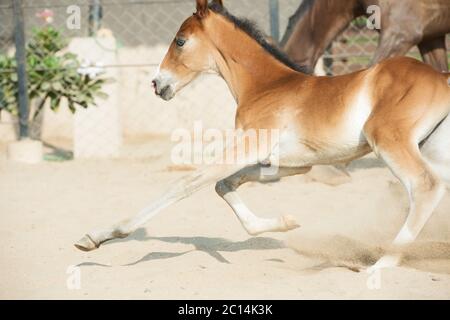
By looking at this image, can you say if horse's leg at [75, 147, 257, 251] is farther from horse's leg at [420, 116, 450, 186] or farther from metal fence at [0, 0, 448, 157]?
metal fence at [0, 0, 448, 157]

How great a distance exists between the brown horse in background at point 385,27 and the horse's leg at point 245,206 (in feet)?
7.49

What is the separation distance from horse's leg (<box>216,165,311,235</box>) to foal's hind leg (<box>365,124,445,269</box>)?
645 millimetres

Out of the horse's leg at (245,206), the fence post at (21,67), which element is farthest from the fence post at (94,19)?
the horse's leg at (245,206)

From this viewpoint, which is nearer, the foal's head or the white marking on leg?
the white marking on leg

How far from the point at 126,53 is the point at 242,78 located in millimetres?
5562

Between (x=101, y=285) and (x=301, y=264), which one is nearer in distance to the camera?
(x=101, y=285)

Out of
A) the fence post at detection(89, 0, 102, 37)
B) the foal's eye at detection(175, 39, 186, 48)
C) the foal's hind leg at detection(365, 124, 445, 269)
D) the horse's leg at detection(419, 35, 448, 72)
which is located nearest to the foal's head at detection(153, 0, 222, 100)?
the foal's eye at detection(175, 39, 186, 48)

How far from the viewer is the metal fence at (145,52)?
1002 cm

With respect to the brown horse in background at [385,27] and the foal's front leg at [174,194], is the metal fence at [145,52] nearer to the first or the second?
the brown horse in background at [385,27]

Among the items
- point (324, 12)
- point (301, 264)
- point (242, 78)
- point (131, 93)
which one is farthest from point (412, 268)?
point (131, 93)

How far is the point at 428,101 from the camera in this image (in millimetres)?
4301

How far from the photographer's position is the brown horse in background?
6.89 meters

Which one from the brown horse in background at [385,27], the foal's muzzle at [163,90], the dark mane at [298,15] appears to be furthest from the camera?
the dark mane at [298,15]
